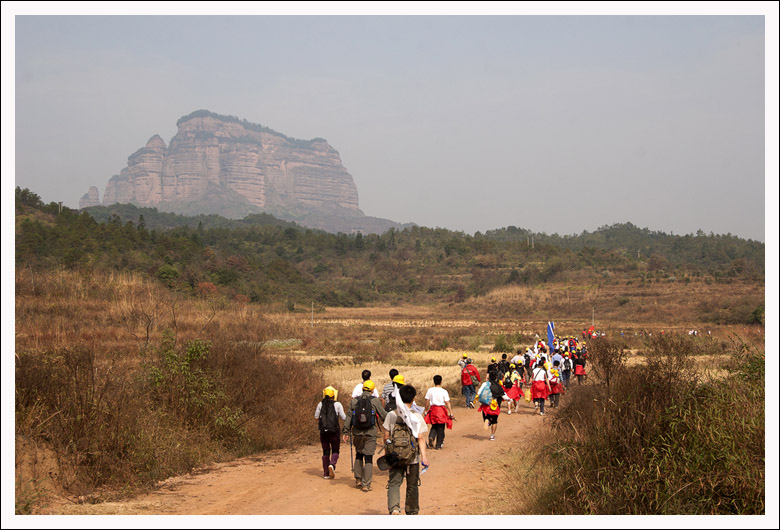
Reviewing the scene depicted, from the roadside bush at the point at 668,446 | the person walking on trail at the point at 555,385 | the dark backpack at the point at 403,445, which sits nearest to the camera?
the roadside bush at the point at 668,446

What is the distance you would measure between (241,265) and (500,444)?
72897 millimetres

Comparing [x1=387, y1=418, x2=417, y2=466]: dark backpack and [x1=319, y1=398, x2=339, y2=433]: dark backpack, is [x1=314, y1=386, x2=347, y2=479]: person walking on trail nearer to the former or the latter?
[x1=319, y1=398, x2=339, y2=433]: dark backpack

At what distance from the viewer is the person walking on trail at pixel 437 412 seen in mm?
13828

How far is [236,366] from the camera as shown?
14.8 meters

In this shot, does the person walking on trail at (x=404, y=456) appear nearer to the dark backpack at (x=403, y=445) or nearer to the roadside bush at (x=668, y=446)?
the dark backpack at (x=403, y=445)

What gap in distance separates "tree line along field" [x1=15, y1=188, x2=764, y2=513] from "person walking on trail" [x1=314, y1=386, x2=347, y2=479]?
8.00 ft

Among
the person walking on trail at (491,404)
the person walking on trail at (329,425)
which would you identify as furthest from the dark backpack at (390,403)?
the person walking on trail at (491,404)

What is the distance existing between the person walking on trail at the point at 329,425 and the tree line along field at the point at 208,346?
8.00ft

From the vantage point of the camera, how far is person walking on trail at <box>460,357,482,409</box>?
Result: 18.8 metres

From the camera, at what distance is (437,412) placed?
553 inches

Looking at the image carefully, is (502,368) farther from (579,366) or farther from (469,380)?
(579,366)

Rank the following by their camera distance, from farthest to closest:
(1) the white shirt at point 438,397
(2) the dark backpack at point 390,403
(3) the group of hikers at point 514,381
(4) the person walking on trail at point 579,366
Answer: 1. (4) the person walking on trail at point 579,366
2. (3) the group of hikers at point 514,381
3. (1) the white shirt at point 438,397
4. (2) the dark backpack at point 390,403

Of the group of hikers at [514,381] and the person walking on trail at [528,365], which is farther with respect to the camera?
the person walking on trail at [528,365]

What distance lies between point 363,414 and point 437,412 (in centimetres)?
366
